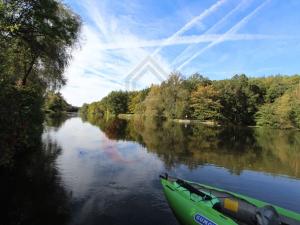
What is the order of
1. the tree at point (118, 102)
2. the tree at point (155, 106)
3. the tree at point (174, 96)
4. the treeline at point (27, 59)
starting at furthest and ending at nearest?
the tree at point (118, 102), the tree at point (155, 106), the tree at point (174, 96), the treeline at point (27, 59)

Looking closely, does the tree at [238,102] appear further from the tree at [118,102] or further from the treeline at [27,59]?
the treeline at [27,59]

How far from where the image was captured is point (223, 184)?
1440 centimetres

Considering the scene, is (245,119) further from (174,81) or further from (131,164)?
(131,164)

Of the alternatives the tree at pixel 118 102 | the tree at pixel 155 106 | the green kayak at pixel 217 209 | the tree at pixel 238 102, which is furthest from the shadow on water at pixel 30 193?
the tree at pixel 118 102

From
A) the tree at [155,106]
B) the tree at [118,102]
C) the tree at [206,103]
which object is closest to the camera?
the tree at [206,103]

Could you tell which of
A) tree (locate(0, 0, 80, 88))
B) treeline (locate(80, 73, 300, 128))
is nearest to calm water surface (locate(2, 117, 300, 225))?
tree (locate(0, 0, 80, 88))

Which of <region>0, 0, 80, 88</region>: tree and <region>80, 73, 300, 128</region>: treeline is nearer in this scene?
<region>0, 0, 80, 88</region>: tree

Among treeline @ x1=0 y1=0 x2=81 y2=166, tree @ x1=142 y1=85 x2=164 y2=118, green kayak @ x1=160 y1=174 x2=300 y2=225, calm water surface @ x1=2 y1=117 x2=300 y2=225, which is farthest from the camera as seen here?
tree @ x1=142 y1=85 x2=164 y2=118

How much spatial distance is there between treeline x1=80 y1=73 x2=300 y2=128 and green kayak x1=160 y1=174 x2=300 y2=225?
220 feet

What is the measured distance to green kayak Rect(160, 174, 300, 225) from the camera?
7870 millimetres

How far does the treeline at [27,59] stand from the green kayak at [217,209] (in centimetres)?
643

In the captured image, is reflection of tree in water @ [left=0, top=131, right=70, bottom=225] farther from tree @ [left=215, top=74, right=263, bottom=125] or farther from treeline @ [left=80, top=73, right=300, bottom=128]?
tree @ [left=215, top=74, right=263, bottom=125]

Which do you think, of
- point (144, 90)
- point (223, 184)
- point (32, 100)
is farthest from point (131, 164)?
point (144, 90)

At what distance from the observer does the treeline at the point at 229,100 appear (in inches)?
2874
